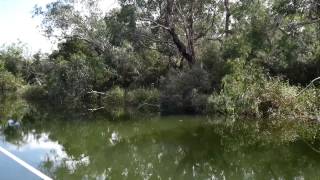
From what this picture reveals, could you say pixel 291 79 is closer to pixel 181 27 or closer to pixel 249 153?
pixel 181 27

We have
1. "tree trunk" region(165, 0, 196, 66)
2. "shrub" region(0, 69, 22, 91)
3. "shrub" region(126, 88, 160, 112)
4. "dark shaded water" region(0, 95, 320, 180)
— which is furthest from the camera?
"shrub" region(0, 69, 22, 91)

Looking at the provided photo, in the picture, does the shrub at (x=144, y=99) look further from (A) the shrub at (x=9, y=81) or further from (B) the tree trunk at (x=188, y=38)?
(A) the shrub at (x=9, y=81)

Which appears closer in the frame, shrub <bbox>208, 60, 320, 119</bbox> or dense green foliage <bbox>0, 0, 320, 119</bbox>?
shrub <bbox>208, 60, 320, 119</bbox>

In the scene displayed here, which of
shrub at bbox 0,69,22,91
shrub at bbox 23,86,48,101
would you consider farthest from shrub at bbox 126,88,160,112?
shrub at bbox 0,69,22,91

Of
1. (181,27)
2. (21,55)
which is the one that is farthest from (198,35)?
(21,55)

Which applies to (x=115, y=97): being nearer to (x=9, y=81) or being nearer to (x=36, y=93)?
(x=36, y=93)

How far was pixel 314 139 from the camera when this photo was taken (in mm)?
14648

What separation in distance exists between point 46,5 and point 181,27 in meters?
14.1

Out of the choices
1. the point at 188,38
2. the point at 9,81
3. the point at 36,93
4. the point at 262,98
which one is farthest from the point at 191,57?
the point at 9,81

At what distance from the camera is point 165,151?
14.0m

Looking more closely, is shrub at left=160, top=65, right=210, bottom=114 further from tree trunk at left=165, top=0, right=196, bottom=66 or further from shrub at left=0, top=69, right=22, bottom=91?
shrub at left=0, top=69, right=22, bottom=91

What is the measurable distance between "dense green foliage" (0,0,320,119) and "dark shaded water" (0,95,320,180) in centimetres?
236

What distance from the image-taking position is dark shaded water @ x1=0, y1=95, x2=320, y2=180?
1049 cm

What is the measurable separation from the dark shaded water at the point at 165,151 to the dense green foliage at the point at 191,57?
2364 mm
